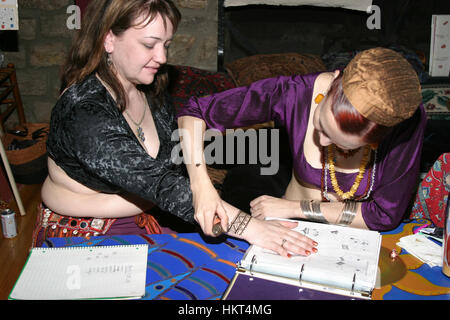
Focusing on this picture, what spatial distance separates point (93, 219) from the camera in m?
1.66

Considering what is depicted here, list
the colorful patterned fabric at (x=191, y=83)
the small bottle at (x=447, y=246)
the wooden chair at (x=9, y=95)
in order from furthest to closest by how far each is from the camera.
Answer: the wooden chair at (x=9, y=95) → the colorful patterned fabric at (x=191, y=83) → the small bottle at (x=447, y=246)

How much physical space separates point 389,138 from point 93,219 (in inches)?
45.1

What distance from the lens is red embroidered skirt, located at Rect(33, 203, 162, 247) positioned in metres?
1.61

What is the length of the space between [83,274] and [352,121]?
0.83m

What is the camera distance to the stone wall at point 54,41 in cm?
345

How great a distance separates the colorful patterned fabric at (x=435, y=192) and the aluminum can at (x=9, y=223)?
2.27 metres

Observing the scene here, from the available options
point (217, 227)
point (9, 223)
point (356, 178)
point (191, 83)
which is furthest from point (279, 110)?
point (9, 223)

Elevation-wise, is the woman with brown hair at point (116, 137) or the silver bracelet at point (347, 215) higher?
the woman with brown hair at point (116, 137)

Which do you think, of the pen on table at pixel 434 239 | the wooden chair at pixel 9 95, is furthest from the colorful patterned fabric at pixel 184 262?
the wooden chair at pixel 9 95

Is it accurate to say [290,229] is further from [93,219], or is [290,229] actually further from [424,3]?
[424,3]

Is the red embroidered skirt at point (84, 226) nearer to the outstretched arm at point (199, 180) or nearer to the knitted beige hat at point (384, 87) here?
the outstretched arm at point (199, 180)

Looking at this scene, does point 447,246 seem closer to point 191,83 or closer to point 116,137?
point 116,137
